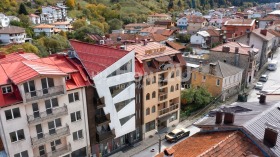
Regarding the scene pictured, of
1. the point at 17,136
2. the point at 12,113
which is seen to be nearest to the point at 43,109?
the point at 12,113

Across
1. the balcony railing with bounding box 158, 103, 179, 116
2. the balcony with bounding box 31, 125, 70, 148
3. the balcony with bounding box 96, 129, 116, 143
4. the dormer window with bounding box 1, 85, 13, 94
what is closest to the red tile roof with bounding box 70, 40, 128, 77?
the balcony with bounding box 31, 125, 70, 148

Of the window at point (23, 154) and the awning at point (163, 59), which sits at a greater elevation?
the awning at point (163, 59)

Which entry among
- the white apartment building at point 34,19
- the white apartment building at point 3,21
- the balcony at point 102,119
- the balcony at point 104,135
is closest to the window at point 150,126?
the balcony at point 104,135

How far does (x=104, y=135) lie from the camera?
2889 cm

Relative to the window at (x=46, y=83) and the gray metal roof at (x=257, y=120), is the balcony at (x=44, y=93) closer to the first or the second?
the window at (x=46, y=83)

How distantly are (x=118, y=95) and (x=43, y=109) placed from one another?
336 inches

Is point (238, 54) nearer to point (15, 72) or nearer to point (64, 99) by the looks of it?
point (64, 99)

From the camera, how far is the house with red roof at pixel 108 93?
26641 mm

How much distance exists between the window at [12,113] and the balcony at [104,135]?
9534 mm

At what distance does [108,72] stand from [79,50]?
5093mm

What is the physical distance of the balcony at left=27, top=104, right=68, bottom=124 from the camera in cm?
2295

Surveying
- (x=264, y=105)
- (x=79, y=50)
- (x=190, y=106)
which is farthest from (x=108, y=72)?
(x=190, y=106)

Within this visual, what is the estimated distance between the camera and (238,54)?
49.1 m

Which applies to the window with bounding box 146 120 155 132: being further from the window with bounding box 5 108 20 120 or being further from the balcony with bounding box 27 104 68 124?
the window with bounding box 5 108 20 120
